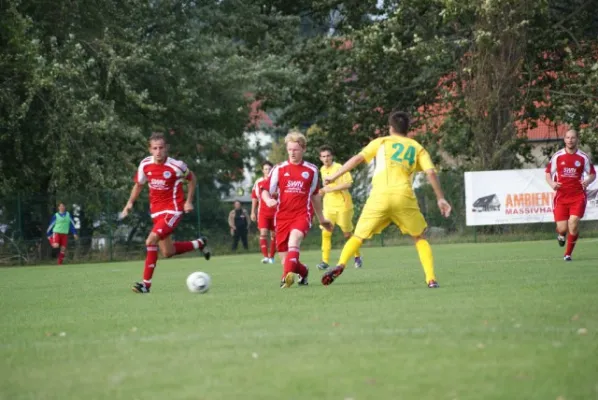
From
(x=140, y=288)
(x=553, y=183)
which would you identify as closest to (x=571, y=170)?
(x=553, y=183)

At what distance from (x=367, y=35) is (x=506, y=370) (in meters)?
31.2

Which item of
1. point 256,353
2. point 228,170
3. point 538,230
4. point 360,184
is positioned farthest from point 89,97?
point 256,353

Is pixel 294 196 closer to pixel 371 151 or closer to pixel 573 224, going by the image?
pixel 371 151

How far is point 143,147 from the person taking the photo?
111 feet

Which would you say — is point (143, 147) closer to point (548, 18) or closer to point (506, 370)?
point (548, 18)

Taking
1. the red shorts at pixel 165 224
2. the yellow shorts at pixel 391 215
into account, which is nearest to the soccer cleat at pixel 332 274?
the yellow shorts at pixel 391 215

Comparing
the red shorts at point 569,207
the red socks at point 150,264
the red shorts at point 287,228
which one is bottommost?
the red socks at point 150,264

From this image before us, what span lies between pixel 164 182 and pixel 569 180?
7801mm

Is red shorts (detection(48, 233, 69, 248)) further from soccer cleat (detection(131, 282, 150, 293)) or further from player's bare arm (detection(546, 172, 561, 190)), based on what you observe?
soccer cleat (detection(131, 282, 150, 293))

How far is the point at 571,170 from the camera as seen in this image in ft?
61.4

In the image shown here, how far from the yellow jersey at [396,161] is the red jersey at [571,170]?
23.5ft

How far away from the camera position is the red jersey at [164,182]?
46.5ft

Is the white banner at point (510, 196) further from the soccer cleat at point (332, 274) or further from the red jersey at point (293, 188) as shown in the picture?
the soccer cleat at point (332, 274)

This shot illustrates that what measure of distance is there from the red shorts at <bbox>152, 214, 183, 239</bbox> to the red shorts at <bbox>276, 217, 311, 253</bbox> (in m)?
1.36
